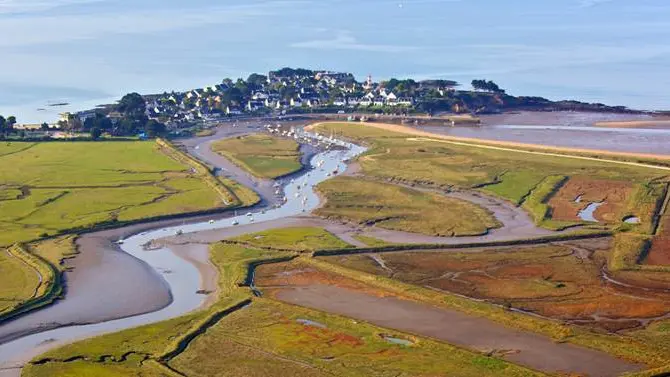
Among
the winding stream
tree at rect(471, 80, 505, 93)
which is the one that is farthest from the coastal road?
tree at rect(471, 80, 505, 93)

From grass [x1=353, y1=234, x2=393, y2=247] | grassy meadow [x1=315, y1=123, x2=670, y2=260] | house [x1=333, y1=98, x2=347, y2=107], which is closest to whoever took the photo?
grass [x1=353, y1=234, x2=393, y2=247]

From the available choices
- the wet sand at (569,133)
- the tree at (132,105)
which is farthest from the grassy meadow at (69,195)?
the wet sand at (569,133)

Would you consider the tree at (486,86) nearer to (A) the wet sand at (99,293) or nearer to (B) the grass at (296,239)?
(B) the grass at (296,239)

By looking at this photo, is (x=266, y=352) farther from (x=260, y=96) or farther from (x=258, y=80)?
(x=258, y=80)

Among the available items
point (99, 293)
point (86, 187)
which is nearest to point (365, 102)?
point (86, 187)

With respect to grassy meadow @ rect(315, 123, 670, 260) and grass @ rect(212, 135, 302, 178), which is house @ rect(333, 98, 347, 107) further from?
grassy meadow @ rect(315, 123, 670, 260)

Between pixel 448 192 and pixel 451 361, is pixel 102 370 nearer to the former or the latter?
pixel 451 361

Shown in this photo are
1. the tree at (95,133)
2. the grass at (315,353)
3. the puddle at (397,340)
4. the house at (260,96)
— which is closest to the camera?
the grass at (315,353)
